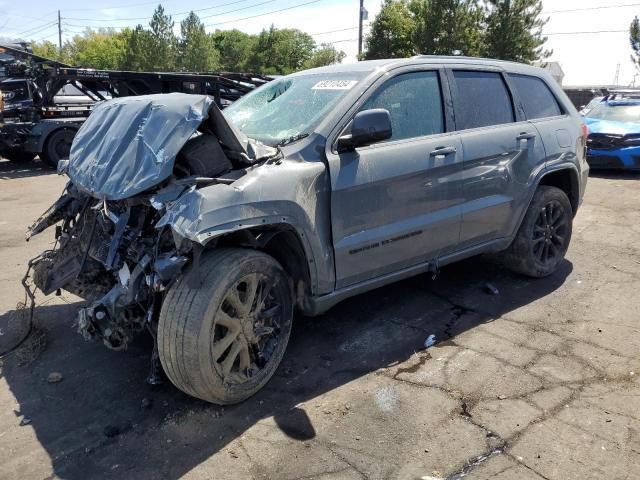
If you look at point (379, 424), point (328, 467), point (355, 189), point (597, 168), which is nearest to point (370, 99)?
point (355, 189)

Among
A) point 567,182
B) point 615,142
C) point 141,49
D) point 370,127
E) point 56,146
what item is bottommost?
point 56,146

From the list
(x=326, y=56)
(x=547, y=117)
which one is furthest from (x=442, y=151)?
(x=326, y=56)

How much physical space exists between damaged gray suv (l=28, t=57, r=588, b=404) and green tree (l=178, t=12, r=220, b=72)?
44.6 m

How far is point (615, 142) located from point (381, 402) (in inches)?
380

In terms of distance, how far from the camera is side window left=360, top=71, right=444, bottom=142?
387 centimetres

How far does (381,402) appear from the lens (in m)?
3.30

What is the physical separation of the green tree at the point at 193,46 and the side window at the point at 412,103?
44.7 meters

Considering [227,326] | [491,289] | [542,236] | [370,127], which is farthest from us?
[542,236]

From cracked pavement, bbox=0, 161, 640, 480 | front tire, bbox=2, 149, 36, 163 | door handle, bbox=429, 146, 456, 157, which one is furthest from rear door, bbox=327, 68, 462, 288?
front tire, bbox=2, 149, 36, 163

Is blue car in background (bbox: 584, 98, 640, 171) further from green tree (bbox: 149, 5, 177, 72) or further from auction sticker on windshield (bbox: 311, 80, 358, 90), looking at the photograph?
green tree (bbox: 149, 5, 177, 72)

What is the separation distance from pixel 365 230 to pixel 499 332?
1.41 metres

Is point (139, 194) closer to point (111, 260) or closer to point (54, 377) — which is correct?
point (111, 260)

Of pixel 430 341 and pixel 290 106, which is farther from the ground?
pixel 290 106

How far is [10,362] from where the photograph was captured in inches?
148
